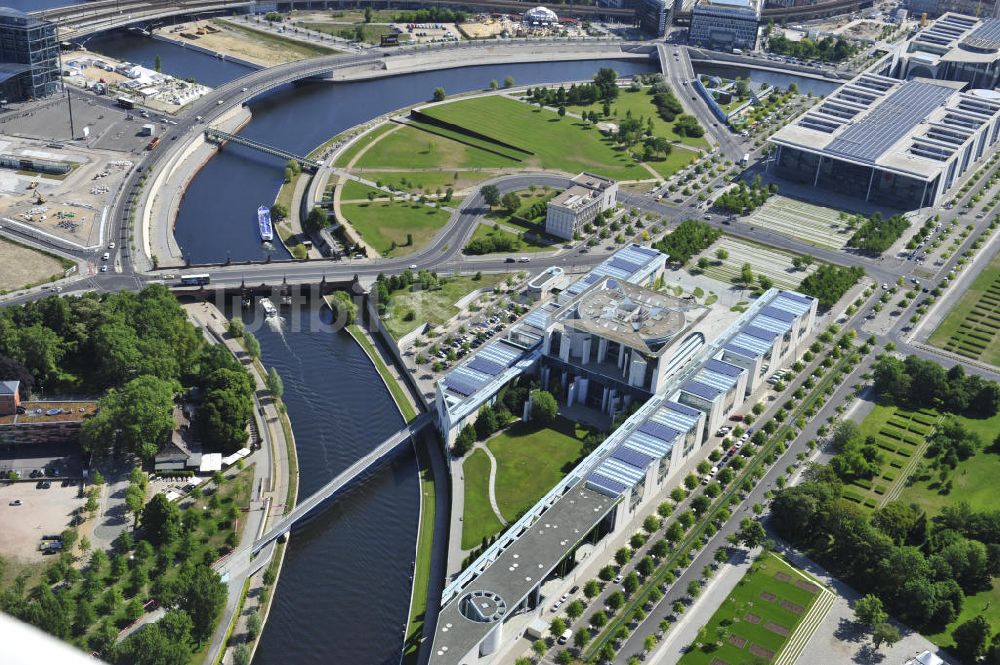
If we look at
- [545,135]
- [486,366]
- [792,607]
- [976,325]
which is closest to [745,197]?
[545,135]

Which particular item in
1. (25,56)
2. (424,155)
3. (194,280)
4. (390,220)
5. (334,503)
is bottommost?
(334,503)

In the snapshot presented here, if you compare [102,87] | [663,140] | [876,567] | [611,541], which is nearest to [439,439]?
[611,541]

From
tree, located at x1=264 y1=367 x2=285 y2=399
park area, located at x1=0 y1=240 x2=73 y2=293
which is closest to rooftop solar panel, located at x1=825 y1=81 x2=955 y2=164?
Answer: tree, located at x1=264 y1=367 x2=285 y2=399

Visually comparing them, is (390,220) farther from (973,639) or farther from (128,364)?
(973,639)

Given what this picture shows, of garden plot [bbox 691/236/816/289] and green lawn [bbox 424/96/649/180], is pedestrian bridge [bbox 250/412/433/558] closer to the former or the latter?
garden plot [bbox 691/236/816/289]

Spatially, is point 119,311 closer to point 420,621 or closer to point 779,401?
point 420,621
